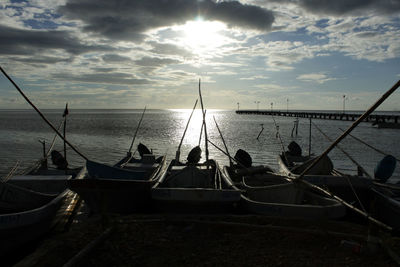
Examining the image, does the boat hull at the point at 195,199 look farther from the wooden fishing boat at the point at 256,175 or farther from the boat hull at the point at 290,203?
the wooden fishing boat at the point at 256,175

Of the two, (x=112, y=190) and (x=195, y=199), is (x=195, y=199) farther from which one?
(x=112, y=190)

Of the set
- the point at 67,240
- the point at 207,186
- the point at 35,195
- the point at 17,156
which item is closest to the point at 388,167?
the point at 207,186

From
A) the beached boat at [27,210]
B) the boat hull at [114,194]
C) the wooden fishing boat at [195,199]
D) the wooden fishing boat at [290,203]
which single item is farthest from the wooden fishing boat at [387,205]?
the beached boat at [27,210]

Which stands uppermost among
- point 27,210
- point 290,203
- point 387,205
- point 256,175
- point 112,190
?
point 112,190

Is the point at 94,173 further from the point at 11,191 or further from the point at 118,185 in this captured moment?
the point at 11,191

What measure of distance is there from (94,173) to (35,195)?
193 centimetres

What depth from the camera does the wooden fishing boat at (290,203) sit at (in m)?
8.70

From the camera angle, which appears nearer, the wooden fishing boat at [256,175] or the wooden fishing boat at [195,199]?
the wooden fishing boat at [195,199]

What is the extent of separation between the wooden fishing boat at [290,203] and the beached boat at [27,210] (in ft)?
20.8

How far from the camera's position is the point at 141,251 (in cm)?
664

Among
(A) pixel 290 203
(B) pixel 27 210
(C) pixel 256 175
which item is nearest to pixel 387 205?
(A) pixel 290 203

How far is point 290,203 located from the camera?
9906mm

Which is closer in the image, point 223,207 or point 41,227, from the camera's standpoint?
point 41,227

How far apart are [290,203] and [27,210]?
8586 millimetres
